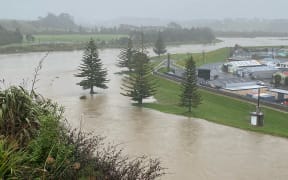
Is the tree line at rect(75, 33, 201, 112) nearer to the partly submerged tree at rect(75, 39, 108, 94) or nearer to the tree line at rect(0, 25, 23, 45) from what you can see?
the partly submerged tree at rect(75, 39, 108, 94)

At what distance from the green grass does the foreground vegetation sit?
14.3 meters

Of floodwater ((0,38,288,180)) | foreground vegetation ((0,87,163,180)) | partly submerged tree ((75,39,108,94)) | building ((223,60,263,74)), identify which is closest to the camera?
foreground vegetation ((0,87,163,180))

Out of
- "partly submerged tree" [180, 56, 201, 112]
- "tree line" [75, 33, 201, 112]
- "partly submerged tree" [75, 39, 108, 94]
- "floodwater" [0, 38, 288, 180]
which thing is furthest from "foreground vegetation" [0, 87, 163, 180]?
"partly submerged tree" [75, 39, 108, 94]

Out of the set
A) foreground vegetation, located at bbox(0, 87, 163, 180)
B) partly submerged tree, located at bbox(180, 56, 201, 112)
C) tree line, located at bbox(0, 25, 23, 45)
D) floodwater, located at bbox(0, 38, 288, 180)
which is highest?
tree line, located at bbox(0, 25, 23, 45)

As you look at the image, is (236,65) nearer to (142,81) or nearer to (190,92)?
(142,81)

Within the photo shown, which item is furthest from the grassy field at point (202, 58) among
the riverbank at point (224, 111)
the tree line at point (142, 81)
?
the riverbank at point (224, 111)

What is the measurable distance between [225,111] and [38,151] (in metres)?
19.8

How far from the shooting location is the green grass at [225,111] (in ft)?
69.5

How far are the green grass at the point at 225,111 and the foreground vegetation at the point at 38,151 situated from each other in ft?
46.9

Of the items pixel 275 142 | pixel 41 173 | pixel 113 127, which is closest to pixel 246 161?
pixel 275 142

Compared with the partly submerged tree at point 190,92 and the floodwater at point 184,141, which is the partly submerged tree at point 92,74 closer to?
the floodwater at point 184,141

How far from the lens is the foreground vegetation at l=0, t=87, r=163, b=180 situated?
18.1 feet

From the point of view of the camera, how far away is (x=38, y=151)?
5.99 m

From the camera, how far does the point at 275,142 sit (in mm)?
18516
